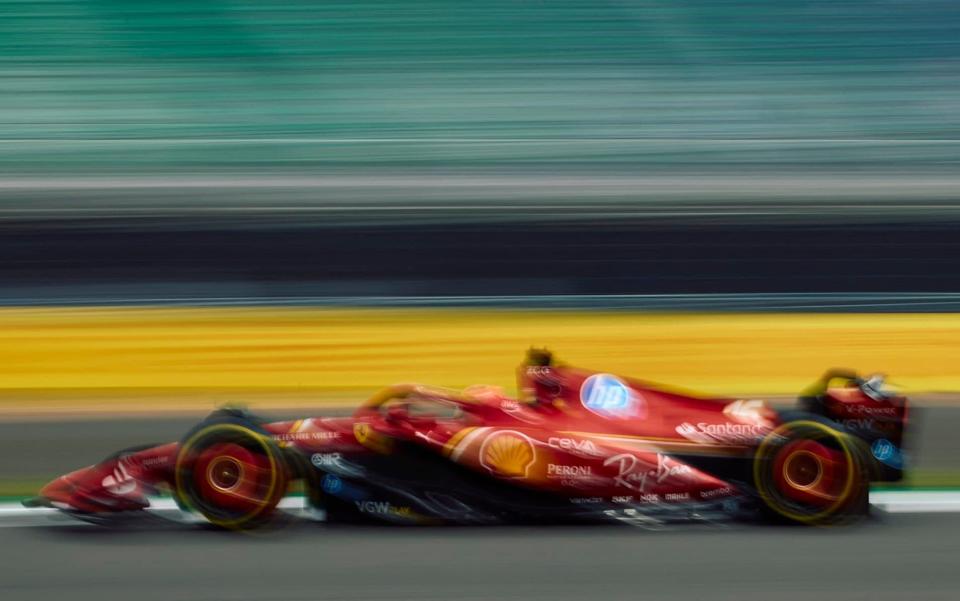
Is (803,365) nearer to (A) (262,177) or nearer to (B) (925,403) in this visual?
(B) (925,403)

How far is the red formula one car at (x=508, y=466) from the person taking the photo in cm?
368

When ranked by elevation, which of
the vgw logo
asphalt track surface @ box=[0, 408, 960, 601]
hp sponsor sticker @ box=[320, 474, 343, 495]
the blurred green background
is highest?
the blurred green background

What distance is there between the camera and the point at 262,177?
824 centimetres

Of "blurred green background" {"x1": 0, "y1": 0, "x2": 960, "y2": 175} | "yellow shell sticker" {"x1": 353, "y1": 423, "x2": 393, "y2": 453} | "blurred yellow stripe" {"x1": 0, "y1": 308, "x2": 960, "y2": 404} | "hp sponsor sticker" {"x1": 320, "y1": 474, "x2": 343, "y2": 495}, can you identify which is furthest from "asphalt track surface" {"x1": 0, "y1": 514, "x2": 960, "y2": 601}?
"blurred green background" {"x1": 0, "y1": 0, "x2": 960, "y2": 175}

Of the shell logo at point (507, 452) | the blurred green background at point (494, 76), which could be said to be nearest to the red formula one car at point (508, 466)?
the shell logo at point (507, 452)

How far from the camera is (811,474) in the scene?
12.3 ft

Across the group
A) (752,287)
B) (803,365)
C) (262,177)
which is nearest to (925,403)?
(803,365)

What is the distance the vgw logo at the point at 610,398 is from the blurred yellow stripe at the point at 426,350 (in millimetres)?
2221

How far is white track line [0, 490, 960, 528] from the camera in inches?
156

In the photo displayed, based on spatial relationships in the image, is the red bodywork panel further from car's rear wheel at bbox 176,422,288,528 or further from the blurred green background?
the blurred green background

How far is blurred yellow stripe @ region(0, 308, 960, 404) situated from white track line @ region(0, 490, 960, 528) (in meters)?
1.71

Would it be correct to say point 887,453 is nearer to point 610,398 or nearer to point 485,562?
point 610,398

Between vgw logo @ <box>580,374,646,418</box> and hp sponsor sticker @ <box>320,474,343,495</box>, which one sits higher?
vgw logo @ <box>580,374,646,418</box>

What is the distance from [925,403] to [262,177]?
4271mm
